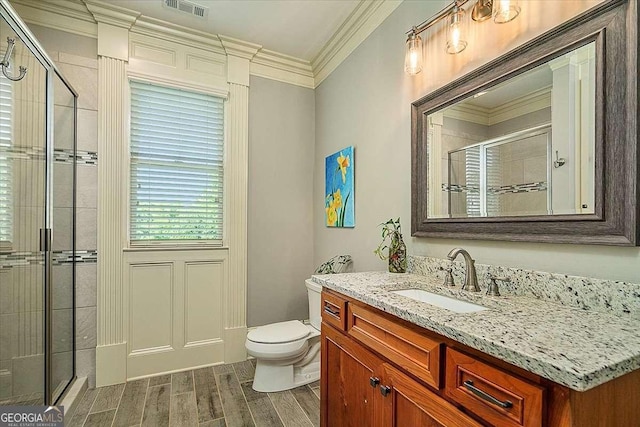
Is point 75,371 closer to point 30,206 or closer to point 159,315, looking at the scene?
point 159,315

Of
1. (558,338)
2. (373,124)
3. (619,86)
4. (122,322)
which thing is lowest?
(122,322)

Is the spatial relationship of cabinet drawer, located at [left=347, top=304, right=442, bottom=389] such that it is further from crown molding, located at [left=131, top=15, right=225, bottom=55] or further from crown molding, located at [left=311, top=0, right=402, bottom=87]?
crown molding, located at [left=131, top=15, right=225, bottom=55]

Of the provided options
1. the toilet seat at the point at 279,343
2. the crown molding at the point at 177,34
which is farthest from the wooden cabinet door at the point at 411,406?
the crown molding at the point at 177,34

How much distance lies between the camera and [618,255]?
97 centimetres

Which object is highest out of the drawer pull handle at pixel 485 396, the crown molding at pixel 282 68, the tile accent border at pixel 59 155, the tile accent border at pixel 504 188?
the crown molding at pixel 282 68

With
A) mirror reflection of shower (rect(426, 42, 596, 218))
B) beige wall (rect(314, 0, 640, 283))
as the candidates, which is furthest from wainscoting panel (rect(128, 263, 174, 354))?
mirror reflection of shower (rect(426, 42, 596, 218))

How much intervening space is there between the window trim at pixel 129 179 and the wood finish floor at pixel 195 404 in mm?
1011

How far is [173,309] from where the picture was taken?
2508 mm

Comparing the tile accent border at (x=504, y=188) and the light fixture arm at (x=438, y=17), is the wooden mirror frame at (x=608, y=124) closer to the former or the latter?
the tile accent border at (x=504, y=188)

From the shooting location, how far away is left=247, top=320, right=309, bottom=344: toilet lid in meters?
2.13

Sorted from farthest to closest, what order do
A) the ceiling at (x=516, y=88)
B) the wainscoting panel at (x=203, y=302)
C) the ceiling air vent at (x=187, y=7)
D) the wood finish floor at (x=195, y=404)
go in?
the wainscoting panel at (x=203, y=302)
the ceiling air vent at (x=187, y=7)
the wood finish floor at (x=195, y=404)
the ceiling at (x=516, y=88)

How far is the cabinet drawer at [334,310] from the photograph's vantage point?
56.9 inches

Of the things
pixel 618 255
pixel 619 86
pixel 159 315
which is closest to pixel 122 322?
pixel 159 315

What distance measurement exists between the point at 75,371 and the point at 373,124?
2.77 metres
